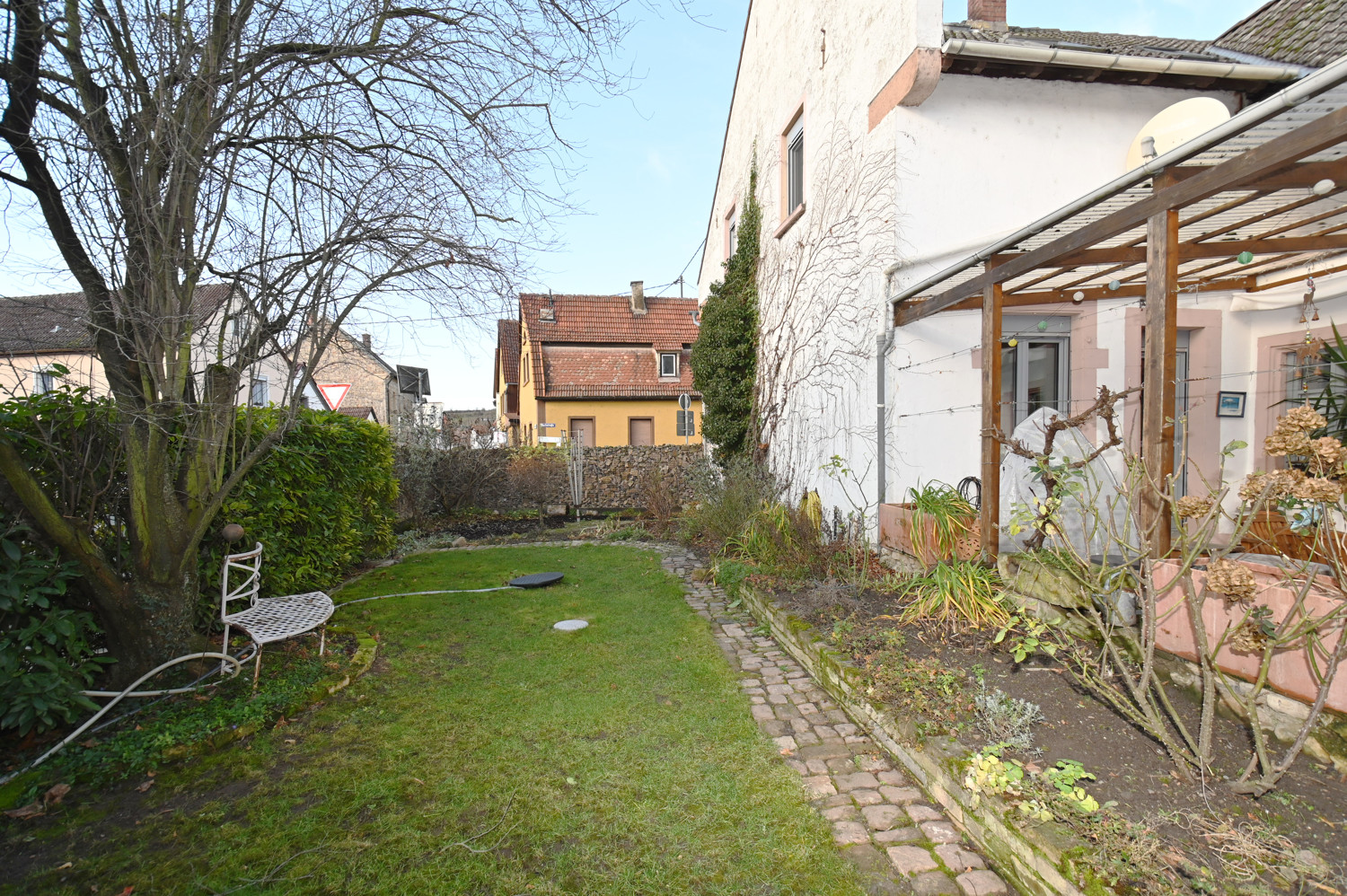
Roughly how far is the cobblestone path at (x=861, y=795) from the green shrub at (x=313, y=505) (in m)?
3.71

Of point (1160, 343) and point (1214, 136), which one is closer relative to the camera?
point (1214, 136)

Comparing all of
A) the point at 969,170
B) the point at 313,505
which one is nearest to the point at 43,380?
the point at 313,505

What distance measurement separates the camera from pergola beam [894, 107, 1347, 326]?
2.56m

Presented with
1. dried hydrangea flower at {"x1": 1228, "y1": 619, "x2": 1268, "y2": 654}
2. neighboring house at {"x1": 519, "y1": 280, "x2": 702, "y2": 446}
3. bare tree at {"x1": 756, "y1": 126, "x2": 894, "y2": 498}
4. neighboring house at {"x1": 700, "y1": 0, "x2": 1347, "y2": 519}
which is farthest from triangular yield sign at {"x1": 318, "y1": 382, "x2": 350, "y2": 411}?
neighboring house at {"x1": 519, "y1": 280, "x2": 702, "y2": 446}

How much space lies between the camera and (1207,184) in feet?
9.91

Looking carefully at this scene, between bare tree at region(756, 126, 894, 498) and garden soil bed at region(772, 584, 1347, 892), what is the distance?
9.43ft

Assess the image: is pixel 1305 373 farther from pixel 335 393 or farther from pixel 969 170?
pixel 335 393

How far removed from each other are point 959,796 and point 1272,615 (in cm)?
151

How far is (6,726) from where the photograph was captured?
336 cm

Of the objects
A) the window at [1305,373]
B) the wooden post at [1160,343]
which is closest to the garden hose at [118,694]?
the wooden post at [1160,343]

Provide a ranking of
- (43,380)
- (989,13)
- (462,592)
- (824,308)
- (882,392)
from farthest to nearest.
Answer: (824,308) < (462,592) < (989,13) < (882,392) < (43,380)

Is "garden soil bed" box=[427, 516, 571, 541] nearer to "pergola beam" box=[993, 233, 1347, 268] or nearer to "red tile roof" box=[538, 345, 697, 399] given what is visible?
"pergola beam" box=[993, 233, 1347, 268]

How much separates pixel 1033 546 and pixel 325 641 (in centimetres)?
510

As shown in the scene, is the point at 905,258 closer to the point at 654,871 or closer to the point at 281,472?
the point at 654,871
